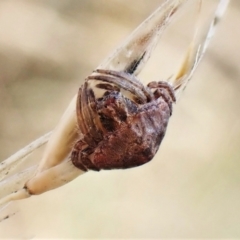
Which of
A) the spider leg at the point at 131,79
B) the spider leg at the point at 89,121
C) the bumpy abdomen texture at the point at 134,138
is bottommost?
the bumpy abdomen texture at the point at 134,138

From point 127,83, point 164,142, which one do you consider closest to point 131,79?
point 127,83

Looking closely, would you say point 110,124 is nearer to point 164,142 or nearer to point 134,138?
point 134,138

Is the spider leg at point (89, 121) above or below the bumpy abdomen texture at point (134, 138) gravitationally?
above

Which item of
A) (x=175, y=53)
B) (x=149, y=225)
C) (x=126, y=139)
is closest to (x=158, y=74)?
(x=175, y=53)

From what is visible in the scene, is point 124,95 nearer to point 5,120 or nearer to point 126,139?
point 126,139

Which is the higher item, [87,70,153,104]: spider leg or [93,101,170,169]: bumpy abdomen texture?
[87,70,153,104]: spider leg

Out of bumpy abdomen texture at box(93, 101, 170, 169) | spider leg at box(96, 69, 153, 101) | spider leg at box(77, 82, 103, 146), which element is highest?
spider leg at box(96, 69, 153, 101)
